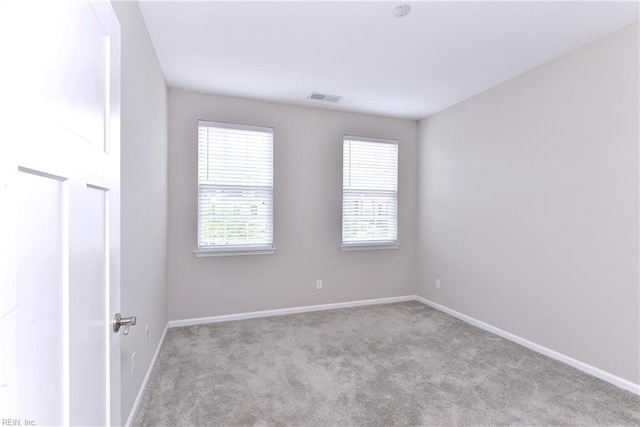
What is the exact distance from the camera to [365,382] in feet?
7.52

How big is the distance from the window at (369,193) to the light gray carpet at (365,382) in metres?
1.31

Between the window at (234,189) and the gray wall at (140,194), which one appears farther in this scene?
the window at (234,189)

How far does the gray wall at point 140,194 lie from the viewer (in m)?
1.70

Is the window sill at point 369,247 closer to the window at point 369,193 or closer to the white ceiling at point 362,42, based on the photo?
the window at point 369,193

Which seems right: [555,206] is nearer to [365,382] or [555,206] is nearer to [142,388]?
[365,382]

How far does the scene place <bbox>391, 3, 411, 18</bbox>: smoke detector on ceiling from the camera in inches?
79.4

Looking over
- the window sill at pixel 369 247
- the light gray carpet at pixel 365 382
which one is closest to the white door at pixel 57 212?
the light gray carpet at pixel 365 382

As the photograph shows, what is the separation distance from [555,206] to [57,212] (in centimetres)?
330

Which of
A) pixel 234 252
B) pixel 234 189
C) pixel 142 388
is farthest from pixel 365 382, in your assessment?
pixel 234 189

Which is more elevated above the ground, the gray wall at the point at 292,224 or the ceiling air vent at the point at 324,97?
the ceiling air vent at the point at 324,97

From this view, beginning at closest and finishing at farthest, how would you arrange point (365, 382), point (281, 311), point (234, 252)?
point (365, 382) → point (234, 252) → point (281, 311)

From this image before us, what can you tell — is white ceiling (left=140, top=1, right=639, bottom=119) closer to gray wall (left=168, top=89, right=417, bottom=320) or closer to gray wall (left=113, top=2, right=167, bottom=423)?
gray wall (left=113, top=2, right=167, bottom=423)

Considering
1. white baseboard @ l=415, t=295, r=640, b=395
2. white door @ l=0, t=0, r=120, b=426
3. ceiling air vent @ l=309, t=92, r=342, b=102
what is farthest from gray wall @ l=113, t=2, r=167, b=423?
white baseboard @ l=415, t=295, r=640, b=395

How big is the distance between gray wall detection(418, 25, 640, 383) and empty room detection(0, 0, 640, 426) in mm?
18
